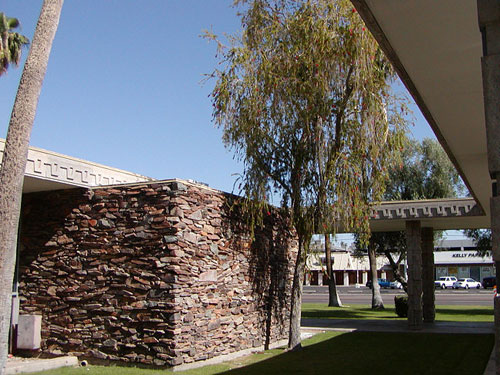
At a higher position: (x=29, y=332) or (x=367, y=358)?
(x=29, y=332)

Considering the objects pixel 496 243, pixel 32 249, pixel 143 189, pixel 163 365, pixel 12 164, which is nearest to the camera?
pixel 496 243

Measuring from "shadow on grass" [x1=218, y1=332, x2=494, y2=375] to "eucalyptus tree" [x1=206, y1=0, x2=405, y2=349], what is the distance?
273cm

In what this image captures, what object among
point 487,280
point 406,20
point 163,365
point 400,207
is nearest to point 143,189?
point 163,365

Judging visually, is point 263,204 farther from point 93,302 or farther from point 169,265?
point 93,302

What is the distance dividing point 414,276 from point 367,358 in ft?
24.0

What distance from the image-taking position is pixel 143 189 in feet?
38.3

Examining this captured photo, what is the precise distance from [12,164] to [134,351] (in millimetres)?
4702

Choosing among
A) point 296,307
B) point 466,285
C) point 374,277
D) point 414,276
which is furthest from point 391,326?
point 466,285

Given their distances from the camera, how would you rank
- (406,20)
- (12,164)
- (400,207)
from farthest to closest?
(400,207), (12,164), (406,20)

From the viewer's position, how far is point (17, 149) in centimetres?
828

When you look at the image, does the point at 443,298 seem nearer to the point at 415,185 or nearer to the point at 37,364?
the point at 415,185

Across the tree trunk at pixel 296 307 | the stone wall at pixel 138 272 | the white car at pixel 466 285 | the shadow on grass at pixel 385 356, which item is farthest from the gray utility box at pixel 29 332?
the white car at pixel 466 285

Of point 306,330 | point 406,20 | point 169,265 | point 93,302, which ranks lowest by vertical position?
point 306,330

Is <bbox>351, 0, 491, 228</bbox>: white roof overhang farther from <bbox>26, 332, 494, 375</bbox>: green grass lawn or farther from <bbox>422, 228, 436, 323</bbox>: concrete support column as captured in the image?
<bbox>422, 228, 436, 323</bbox>: concrete support column
